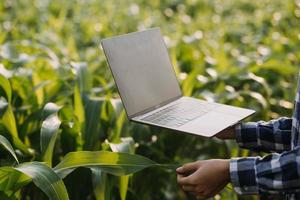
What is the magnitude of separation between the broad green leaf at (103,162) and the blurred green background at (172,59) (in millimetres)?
276

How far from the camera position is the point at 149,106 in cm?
158

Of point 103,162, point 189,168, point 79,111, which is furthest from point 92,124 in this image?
point 189,168

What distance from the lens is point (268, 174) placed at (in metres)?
1.26

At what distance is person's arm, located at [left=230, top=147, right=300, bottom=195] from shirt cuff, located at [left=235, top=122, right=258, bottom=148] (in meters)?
0.27

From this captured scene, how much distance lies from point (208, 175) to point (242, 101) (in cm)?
132

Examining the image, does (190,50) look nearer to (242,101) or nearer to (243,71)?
(243,71)

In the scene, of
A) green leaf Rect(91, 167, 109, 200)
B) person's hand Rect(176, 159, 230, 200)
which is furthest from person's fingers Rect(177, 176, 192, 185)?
green leaf Rect(91, 167, 109, 200)

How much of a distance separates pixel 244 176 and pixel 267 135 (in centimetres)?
30

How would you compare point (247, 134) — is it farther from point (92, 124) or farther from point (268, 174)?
point (92, 124)

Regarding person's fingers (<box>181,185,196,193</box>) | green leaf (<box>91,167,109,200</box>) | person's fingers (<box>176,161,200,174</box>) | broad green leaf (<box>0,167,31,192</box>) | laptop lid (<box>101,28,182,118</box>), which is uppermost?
laptop lid (<box>101,28,182,118</box>)

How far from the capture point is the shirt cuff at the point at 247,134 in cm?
157

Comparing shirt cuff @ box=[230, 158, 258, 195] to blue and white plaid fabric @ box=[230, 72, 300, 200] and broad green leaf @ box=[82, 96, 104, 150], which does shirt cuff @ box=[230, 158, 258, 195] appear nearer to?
blue and white plaid fabric @ box=[230, 72, 300, 200]

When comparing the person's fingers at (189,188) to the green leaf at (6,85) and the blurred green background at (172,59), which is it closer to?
the blurred green background at (172,59)

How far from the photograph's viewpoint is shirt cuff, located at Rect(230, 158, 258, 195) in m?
1.28
